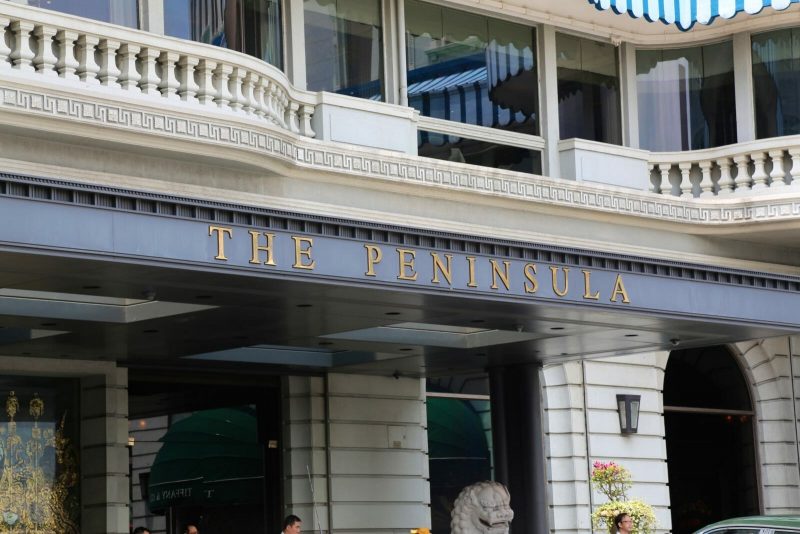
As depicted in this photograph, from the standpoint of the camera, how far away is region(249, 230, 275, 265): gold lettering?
13.4 meters

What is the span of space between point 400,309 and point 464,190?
4606mm

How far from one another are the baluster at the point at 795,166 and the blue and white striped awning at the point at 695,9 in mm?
2138

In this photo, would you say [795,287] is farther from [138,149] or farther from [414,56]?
[138,149]

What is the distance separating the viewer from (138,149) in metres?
16.8

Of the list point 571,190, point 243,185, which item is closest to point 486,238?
point 243,185

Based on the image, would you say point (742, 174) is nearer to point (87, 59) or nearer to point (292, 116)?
point (292, 116)

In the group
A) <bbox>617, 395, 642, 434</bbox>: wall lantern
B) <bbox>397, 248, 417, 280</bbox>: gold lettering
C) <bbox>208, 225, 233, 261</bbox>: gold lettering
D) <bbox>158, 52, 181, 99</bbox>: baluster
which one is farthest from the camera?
<bbox>617, 395, 642, 434</bbox>: wall lantern

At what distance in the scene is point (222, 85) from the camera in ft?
57.3

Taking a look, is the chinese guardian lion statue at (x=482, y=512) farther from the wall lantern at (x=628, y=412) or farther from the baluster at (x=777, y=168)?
the baluster at (x=777, y=168)

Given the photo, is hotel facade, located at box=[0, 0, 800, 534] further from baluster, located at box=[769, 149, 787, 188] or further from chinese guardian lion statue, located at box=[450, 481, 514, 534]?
chinese guardian lion statue, located at box=[450, 481, 514, 534]

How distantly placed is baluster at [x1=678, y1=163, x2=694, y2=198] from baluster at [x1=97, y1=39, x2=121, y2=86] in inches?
374

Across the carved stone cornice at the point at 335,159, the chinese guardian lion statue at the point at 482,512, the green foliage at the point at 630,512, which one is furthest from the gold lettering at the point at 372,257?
the green foliage at the point at 630,512

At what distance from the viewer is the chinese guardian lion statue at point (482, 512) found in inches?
624

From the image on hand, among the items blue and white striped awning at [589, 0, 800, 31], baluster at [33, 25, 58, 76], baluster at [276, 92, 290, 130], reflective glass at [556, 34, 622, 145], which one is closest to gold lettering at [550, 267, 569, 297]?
baluster at [276, 92, 290, 130]
